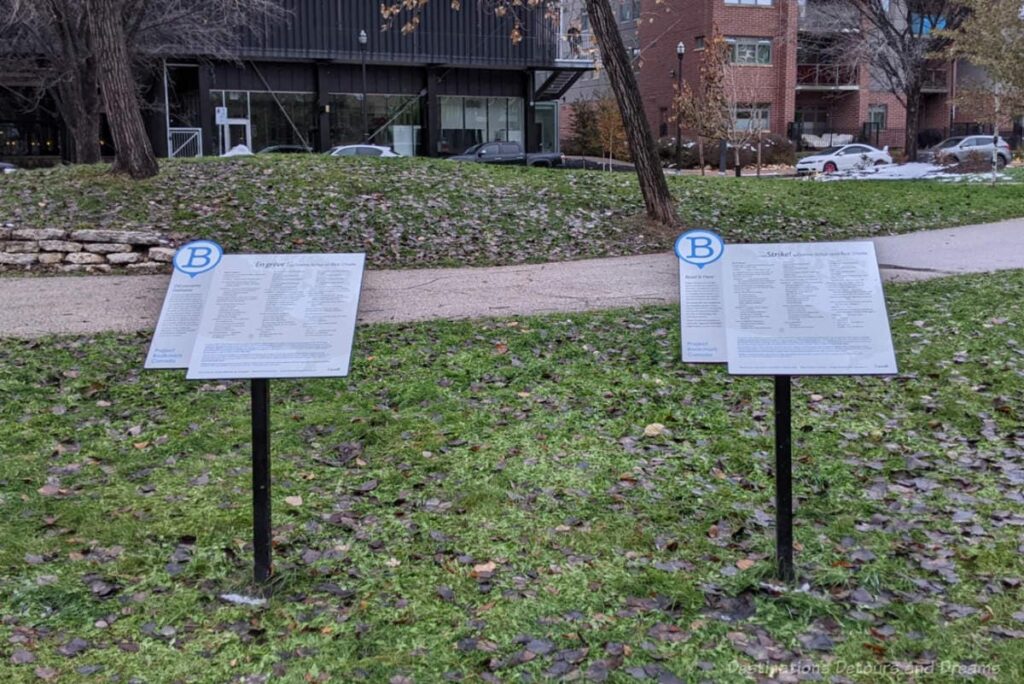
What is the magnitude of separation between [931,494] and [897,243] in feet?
35.1

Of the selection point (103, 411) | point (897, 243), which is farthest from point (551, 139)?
point (103, 411)

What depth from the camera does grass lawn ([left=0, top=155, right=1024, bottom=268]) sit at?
13.4 m

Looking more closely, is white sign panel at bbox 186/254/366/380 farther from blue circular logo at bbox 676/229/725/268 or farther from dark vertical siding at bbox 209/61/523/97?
dark vertical siding at bbox 209/61/523/97

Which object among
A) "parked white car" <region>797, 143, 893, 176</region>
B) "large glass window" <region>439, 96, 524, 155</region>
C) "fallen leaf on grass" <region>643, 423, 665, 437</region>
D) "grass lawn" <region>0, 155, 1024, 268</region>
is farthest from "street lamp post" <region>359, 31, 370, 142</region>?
"fallen leaf on grass" <region>643, 423, 665, 437</region>

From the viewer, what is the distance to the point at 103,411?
647cm

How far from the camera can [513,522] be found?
15.9 ft

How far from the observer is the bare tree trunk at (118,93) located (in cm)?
1459

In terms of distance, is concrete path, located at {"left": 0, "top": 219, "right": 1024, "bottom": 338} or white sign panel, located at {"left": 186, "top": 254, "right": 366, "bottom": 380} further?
concrete path, located at {"left": 0, "top": 219, "right": 1024, "bottom": 338}

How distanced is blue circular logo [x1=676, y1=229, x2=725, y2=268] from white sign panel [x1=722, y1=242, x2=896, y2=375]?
→ 57 mm

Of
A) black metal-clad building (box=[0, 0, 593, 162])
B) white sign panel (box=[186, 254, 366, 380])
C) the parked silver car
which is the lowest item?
the parked silver car

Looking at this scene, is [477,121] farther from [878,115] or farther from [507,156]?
[878,115]

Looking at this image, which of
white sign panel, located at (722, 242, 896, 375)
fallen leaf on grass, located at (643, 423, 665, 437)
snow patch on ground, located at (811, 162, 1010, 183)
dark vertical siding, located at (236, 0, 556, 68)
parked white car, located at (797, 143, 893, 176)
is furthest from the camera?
parked white car, located at (797, 143, 893, 176)

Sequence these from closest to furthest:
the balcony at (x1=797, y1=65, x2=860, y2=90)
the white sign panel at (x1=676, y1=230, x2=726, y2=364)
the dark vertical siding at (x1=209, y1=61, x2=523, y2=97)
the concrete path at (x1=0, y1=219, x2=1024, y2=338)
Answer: the white sign panel at (x1=676, y1=230, x2=726, y2=364), the concrete path at (x1=0, y1=219, x2=1024, y2=338), the dark vertical siding at (x1=209, y1=61, x2=523, y2=97), the balcony at (x1=797, y1=65, x2=860, y2=90)

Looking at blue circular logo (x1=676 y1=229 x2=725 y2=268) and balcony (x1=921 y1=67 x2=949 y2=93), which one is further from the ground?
balcony (x1=921 y1=67 x2=949 y2=93)
